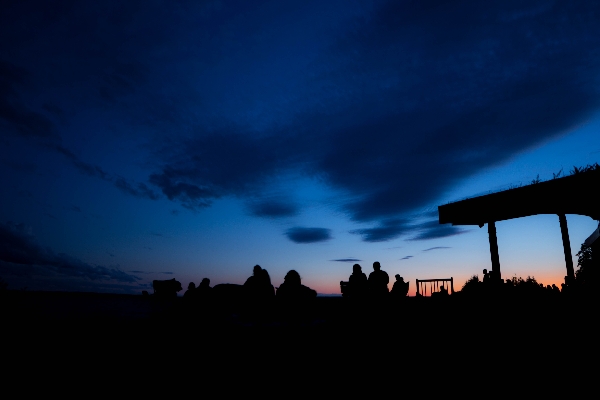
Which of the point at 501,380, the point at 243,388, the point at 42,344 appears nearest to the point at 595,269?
the point at 501,380

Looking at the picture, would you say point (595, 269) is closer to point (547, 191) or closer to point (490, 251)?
point (490, 251)

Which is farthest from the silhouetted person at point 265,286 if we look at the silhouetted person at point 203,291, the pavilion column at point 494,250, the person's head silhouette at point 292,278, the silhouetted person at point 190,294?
the pavilion column at point 494,250

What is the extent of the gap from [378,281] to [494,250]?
10.7 feet

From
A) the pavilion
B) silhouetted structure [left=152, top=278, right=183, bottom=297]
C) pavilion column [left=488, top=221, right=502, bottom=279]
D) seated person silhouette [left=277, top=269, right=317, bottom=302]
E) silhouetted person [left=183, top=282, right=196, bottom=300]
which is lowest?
silhouetted structure [left=152, top=278, right=183, bottom=297]

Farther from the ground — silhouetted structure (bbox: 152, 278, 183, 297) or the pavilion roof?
the pavilion roof

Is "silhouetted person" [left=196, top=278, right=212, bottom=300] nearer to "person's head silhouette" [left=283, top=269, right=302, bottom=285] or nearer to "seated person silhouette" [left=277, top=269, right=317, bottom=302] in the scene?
"seated person silhouette" [left=277, top=269, right=317, bottom=302]

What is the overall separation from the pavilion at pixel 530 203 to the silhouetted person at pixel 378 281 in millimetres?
2429

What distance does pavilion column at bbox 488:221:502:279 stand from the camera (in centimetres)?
761

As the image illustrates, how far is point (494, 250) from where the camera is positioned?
7.71 m

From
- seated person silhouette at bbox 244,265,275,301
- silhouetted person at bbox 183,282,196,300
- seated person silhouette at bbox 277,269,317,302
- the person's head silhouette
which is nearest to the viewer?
seated person silhouette at bbox 277,269,317,302

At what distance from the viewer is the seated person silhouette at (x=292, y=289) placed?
263 inches

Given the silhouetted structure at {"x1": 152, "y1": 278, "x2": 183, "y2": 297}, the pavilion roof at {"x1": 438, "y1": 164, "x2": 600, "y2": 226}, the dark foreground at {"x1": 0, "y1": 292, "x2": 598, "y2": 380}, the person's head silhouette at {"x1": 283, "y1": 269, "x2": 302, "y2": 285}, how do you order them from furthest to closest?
the silhouetted structure at {"x1": 152, "y1": 278, "x2": 183, "y2": 297} < the person's head silhouette at {"x1": 283, "y1": 269, "x2": 302, "y2": 285} < the pavilion roof at {"x1": 438, "y1": 164, "x2": 600, "y2": 226} < the dark foreground at {"x1": 0, "y1": 292, "x2": 598, "y2": 380}

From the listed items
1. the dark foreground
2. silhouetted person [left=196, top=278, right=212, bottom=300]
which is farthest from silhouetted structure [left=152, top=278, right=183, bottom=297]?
silhouetted person [left=196, top=278, right=212, bottom=300]

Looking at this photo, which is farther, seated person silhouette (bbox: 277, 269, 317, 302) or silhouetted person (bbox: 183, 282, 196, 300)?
silhouetted person (bbox: 183, 282, 196, 300)
